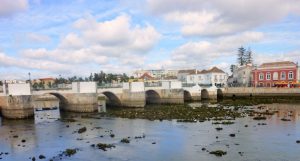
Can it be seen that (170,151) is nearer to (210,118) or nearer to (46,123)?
(210,118)

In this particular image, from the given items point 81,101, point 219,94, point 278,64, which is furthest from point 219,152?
point 278,64

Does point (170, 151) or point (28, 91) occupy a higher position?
point (28, 91)

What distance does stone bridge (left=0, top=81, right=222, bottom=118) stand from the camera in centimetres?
4091

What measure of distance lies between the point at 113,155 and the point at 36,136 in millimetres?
11620

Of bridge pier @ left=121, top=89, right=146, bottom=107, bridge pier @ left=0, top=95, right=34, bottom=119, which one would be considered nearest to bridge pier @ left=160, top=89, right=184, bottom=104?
bridge pier @ left=121, top=89, right=146, bottom=107

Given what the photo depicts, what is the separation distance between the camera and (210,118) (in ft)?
128

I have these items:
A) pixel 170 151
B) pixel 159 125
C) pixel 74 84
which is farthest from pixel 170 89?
pixel 170 151

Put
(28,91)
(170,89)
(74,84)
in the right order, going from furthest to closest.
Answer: (170,89), (74,84), (28,91)

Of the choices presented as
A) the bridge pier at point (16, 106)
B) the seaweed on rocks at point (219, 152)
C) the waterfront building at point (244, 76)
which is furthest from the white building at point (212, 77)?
the seaweed on rocks at point (219, 152)

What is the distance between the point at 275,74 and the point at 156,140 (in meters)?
63.3

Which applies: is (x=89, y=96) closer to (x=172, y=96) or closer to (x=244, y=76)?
(x=172, y=96)

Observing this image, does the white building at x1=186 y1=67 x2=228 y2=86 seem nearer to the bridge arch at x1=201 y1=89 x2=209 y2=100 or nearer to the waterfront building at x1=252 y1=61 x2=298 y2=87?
the waterfront building at x1=252 y1=61 x2=298 y2=87

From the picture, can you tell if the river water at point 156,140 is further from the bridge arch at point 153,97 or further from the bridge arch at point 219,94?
the bridge arch at point 219,94

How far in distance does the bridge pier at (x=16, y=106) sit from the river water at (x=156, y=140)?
302cm
